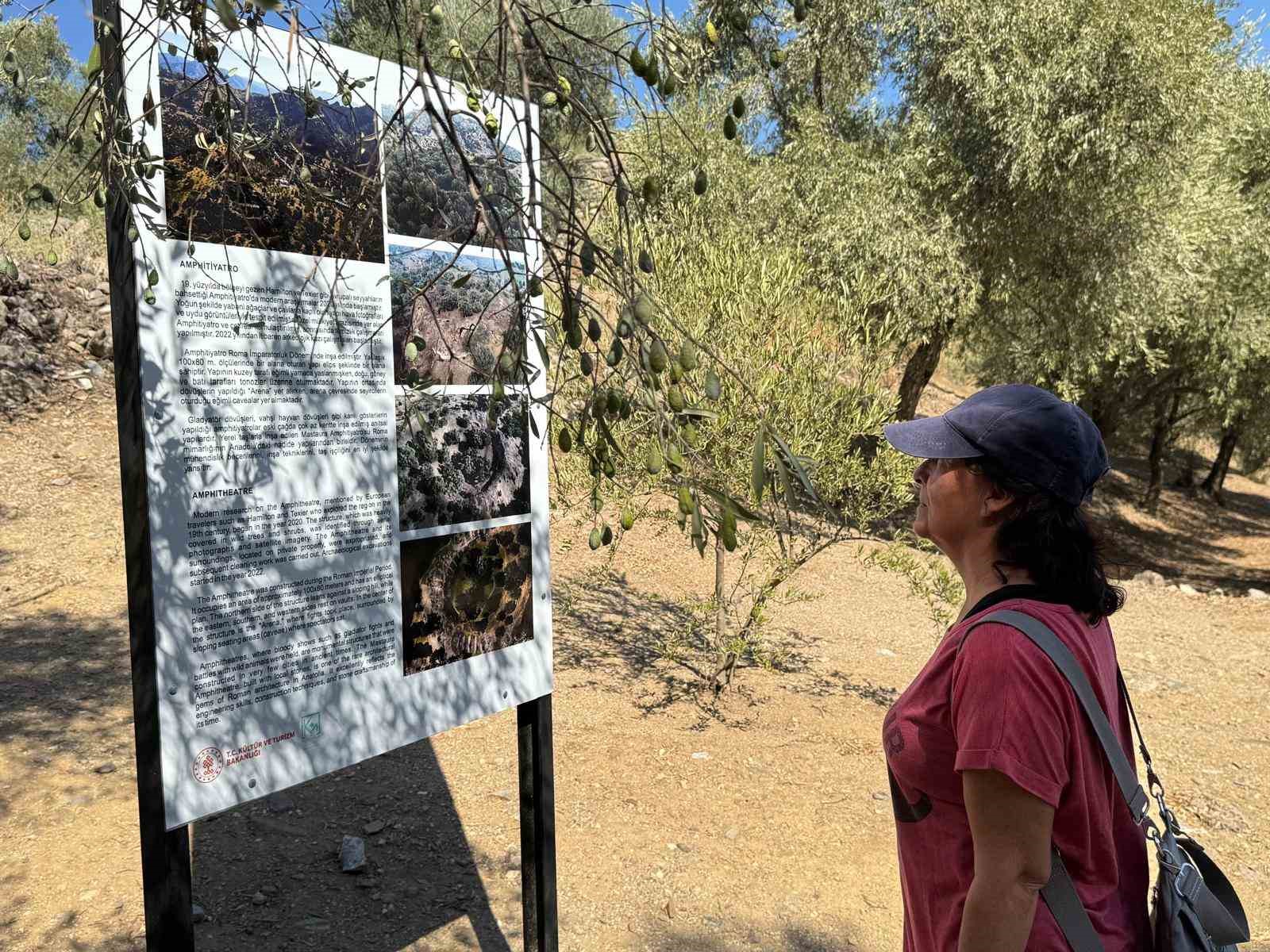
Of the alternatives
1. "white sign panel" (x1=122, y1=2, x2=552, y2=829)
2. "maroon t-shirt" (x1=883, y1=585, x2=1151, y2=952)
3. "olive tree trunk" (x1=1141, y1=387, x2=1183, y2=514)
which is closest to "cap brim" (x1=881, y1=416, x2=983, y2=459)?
"maroon t-shirt" (x1=883, y1=585, x2=1151, y2=952)

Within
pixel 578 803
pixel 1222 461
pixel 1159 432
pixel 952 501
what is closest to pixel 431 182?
pixel 952 501

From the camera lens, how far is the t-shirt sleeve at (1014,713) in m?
1.46

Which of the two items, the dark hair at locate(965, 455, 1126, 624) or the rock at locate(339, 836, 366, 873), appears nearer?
the dark hair at locate(965, 455, 1126, 624)

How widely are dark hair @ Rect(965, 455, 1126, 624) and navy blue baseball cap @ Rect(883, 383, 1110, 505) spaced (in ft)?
0.07

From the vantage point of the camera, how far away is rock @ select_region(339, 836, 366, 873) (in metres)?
4.33

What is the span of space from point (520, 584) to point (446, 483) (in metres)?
0.47

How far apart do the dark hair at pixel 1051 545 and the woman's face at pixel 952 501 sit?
3cm

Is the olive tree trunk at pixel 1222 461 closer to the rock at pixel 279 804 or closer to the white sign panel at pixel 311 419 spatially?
the rock at pixel 279 804

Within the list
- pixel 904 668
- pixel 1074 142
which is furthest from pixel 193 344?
pixel 1074 142

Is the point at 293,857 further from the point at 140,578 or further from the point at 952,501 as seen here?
the point at 952,501

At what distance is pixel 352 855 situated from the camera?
4.38 metres

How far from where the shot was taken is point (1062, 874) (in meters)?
1.56

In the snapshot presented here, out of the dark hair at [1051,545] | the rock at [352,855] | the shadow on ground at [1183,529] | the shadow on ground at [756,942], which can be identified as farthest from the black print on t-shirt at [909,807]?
the shadow on ground at [1183,529]

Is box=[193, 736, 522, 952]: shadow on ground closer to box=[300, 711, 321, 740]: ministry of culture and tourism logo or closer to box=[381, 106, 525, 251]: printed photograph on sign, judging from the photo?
box=[300, 711, 321, 740]: ministry of culture and tourism logo
